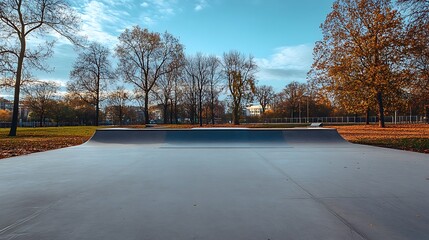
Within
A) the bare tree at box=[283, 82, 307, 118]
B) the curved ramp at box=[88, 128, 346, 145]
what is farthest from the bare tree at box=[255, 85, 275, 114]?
the curved ramp at box=[88, 128, 346, 145]

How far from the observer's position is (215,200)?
11.4 ft

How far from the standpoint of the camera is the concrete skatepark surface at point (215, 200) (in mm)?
2523

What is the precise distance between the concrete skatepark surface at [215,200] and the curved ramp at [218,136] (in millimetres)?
5799

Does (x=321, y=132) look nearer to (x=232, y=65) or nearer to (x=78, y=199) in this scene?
(x=78, y=199)

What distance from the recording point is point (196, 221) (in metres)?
2.74

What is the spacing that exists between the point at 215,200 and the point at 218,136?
9473mm

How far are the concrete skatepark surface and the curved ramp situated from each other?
19.0 feet

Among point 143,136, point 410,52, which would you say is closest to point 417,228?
point 143,136

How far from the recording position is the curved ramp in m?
12.2

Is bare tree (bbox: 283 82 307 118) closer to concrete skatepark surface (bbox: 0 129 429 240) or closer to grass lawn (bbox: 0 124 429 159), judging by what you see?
grass lawn (bbox: 0 124 429 159)

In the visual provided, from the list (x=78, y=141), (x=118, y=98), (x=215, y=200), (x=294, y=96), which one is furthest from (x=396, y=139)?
(x=294, y=96)

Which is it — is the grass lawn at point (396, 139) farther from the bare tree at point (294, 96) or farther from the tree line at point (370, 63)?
the bare tree at point (294, 96)

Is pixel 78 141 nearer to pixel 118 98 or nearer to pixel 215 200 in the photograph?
pixel 215 200

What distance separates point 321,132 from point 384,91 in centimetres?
1548
